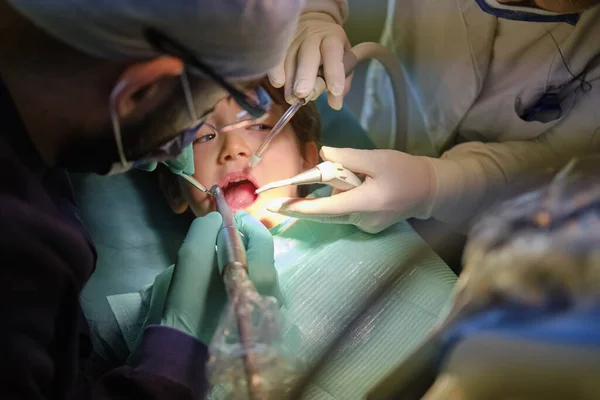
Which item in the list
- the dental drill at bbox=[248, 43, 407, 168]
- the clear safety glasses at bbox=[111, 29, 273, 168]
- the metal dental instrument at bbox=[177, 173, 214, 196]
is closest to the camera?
the clear safety glasses at bbox=[111, 29, 273, 168]

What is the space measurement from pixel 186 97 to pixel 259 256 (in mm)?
528

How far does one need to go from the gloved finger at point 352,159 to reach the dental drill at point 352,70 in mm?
126

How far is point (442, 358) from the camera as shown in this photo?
59 cm

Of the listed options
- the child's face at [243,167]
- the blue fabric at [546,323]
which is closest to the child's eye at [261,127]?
the child's face at [243,167]

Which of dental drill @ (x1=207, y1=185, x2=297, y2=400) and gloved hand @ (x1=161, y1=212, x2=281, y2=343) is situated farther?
gloved hand @ (x1=161, y1=212, x2=281, y2=343)

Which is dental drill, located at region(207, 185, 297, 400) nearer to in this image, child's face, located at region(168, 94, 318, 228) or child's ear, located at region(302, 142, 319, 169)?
child's face, located at region(168, 94, 318, 228)

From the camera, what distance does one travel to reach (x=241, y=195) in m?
1.45

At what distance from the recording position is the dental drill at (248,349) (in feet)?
2.56

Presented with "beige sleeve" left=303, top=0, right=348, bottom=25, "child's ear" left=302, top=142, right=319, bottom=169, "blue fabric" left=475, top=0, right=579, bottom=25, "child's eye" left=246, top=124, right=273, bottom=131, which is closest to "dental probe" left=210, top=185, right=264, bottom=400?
"child's eye" left=246, top=124, right=273, bottom=131

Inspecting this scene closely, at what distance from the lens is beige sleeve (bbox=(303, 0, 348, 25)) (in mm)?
1417

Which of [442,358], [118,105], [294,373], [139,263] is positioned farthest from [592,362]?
[139,263]

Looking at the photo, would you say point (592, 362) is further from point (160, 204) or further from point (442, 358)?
point (160, 204)

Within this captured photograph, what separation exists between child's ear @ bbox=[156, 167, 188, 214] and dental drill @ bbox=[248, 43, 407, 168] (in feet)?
0.94

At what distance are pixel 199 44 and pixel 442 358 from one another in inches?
16.5
